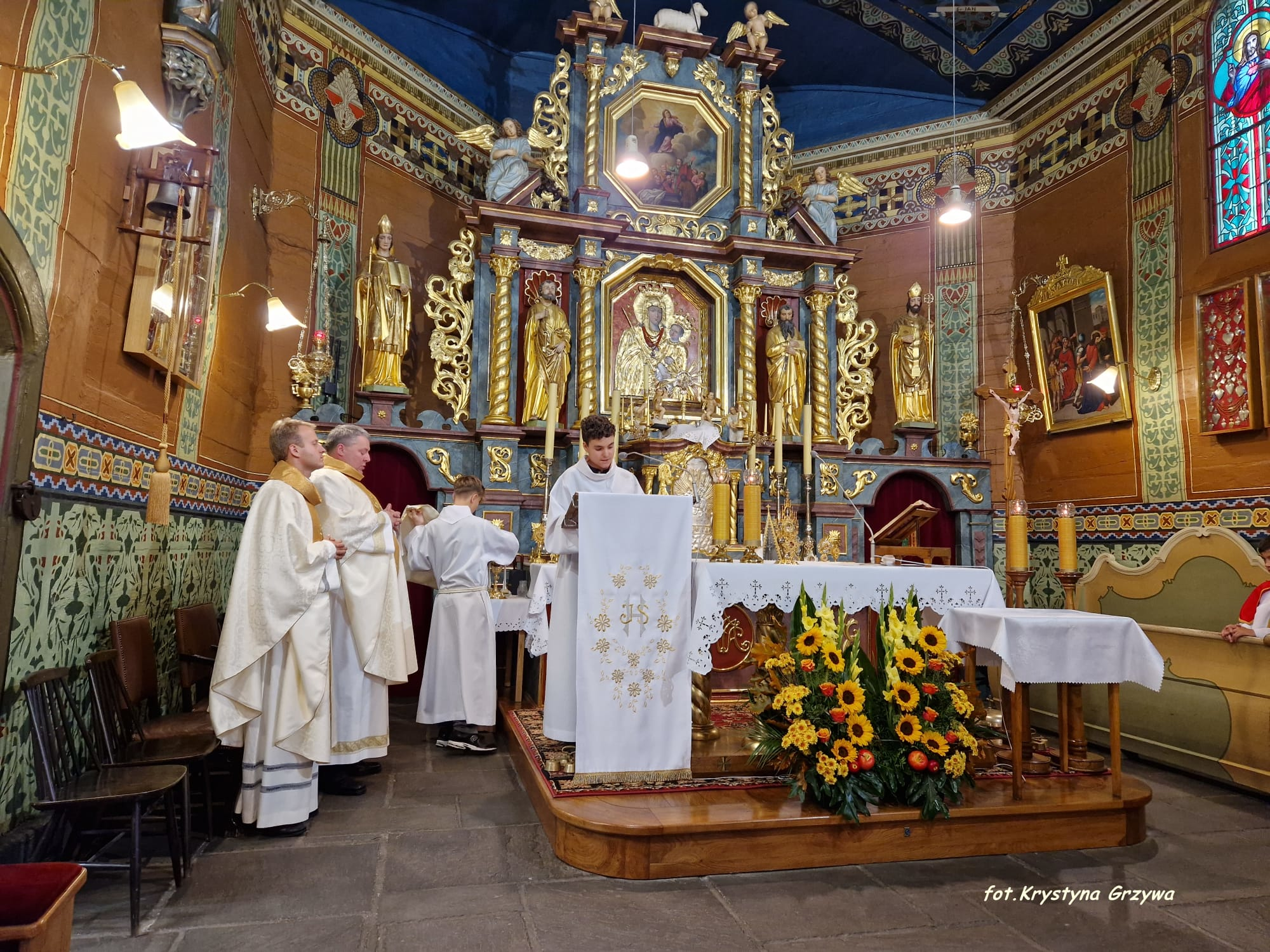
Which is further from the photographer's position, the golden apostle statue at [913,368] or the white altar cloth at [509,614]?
the golden apostle statue at [913,368]

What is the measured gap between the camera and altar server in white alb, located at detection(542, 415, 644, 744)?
423 centimetres

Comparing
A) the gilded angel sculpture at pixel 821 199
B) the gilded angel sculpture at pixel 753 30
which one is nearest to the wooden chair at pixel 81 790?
the gilded angel sculpture at pixel 821 199

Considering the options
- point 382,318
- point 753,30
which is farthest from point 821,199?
point 382,318

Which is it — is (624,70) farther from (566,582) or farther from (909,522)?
(566,582)

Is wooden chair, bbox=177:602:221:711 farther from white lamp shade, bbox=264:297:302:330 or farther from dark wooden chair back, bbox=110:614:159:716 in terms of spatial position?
white lamp shade, bbox=264:297:302:330

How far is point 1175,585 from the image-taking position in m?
6.20

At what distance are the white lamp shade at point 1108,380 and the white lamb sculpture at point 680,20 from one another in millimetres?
5357

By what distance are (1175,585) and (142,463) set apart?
22.7 ft

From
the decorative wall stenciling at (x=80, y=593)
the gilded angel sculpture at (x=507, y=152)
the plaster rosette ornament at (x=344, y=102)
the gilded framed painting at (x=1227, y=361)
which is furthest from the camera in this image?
the gilded angel sculpture at (x=507, y=152)

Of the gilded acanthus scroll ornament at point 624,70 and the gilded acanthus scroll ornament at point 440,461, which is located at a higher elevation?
the gilded acanthus scroll ornament at point 624,70

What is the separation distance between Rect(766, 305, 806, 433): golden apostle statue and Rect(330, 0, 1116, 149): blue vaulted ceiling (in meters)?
3.51

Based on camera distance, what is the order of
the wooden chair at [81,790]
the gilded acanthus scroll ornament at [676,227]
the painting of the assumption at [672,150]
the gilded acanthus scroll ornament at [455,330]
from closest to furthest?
the wooden chair at [81,790] → the gilded acanthus scroll ornament at [455,330] → the gilded acanthus scroll ornament at [676,227] → the painting of the assumption at [672,150]

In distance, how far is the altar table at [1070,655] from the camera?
3857 millimetres

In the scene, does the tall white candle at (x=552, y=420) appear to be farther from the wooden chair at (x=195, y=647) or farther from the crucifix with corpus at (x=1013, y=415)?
the crucifix with corpus at (x=1013, y=415)
